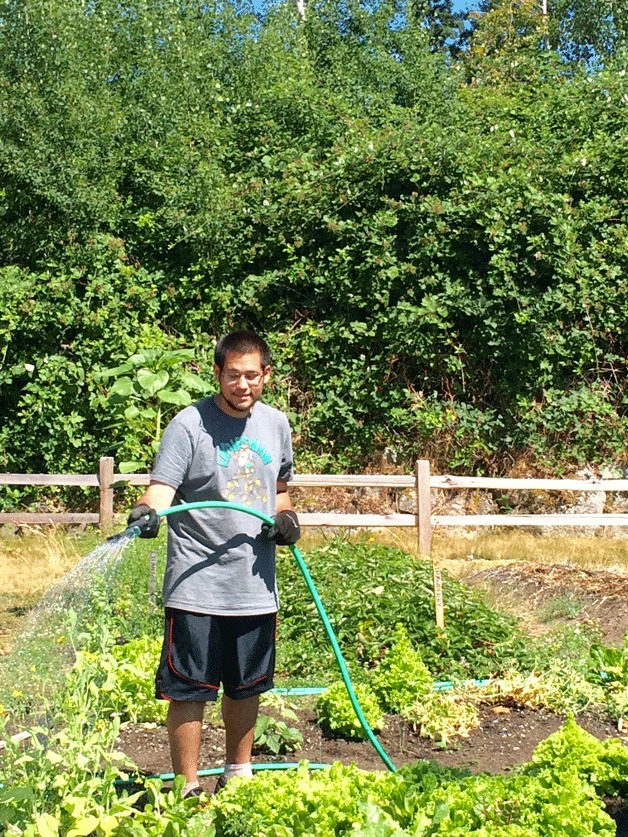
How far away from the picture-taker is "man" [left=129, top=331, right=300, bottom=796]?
345 cm

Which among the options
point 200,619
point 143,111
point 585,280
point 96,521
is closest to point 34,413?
point 96,521

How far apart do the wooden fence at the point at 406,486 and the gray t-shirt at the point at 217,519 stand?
18.3 ft

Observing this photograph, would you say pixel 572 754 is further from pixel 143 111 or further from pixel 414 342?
pixel 143 111

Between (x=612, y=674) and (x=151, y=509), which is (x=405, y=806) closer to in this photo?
(x=151, y=509)

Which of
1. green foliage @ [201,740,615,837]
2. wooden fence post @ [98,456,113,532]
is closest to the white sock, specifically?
green foliage @ [201,740,615,837]

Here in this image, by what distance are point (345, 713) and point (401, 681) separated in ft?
1.58

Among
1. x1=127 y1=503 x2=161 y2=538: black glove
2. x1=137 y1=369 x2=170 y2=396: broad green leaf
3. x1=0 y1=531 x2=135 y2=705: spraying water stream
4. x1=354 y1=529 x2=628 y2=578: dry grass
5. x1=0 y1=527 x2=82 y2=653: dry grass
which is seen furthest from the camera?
x1=354 y1=529 x2=628 y2=578: dry grass

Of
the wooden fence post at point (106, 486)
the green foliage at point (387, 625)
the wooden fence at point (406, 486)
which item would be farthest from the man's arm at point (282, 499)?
the wooden fence post at point (106, 486)

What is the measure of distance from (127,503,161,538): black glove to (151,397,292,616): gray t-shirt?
0.56ft

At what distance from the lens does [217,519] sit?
3484 mm

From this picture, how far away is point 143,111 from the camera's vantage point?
12055mm

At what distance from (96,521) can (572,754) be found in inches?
280

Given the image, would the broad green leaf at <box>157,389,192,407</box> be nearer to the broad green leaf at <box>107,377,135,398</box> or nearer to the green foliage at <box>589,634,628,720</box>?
the broad green leaf at <box>107,377,135,398</box>

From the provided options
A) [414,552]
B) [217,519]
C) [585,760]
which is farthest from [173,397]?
[585,760]
